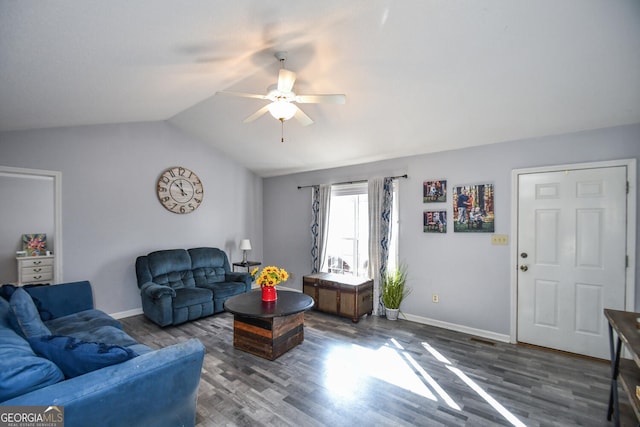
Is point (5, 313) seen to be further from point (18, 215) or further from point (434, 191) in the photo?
point (18, 215)

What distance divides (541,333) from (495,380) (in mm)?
1132

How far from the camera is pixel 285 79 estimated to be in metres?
2.22

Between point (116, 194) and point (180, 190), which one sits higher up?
point (180, 190)

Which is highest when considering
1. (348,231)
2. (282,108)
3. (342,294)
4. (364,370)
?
(282,108)

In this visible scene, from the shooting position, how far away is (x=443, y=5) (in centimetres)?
186

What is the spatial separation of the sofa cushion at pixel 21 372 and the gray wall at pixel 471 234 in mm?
3723

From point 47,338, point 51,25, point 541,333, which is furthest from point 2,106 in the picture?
point 541,333

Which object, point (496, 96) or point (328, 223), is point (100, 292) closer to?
point (328, 223)

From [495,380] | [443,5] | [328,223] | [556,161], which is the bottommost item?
[495,380]

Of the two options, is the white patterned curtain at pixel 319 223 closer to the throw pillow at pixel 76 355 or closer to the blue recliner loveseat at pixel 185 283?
the blue recliner loveseat at pixel 185 283

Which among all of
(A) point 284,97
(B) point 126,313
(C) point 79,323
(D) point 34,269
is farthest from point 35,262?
(A) point 284,97

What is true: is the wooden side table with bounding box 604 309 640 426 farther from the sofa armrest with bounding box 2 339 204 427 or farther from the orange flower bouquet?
the orange flower bouquet

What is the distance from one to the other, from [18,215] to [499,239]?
7866 mm

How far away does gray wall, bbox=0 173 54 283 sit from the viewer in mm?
5023
